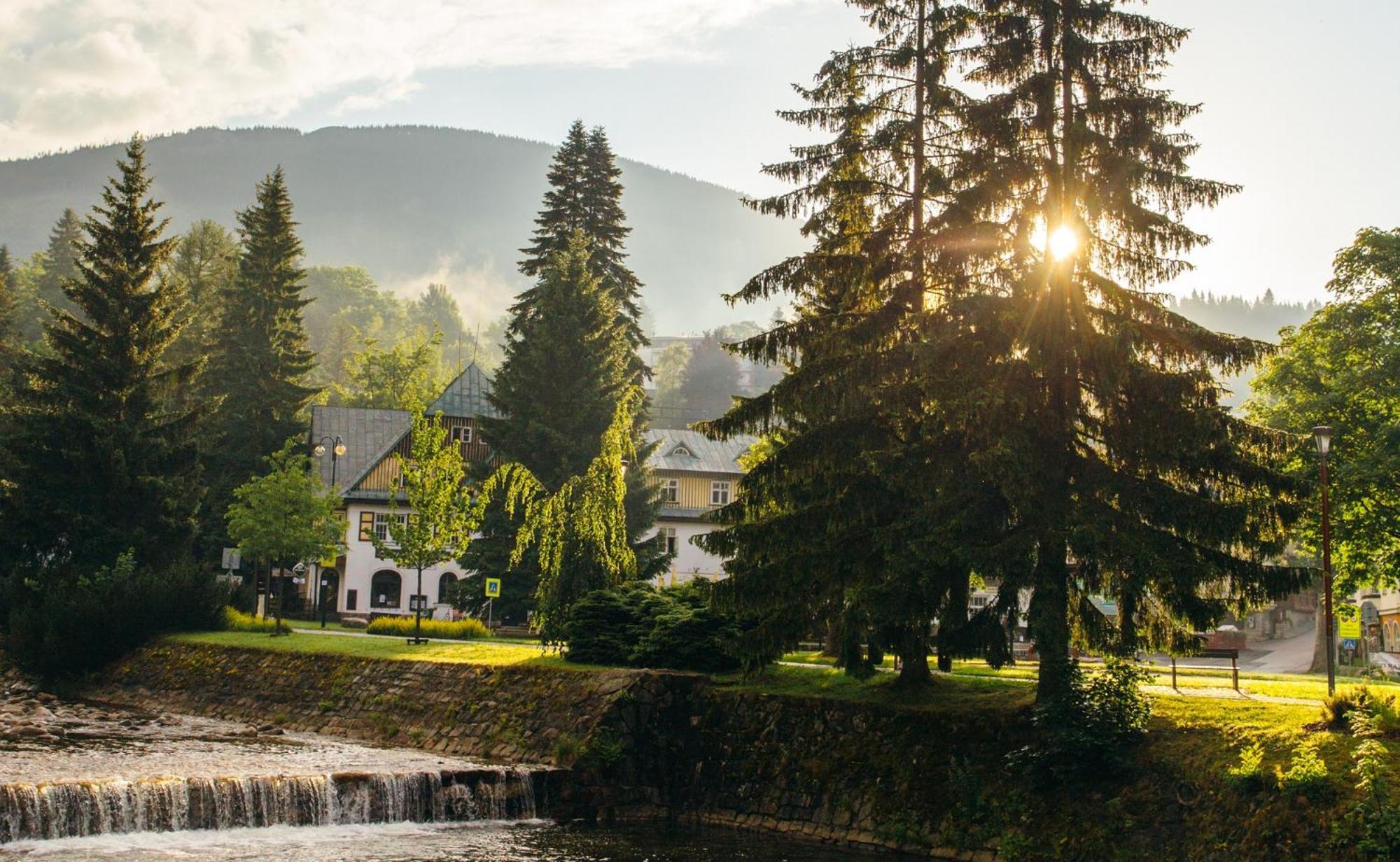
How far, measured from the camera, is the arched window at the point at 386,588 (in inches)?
2399

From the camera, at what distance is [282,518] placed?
148ft

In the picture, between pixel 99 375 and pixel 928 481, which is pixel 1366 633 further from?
pixel 99 375

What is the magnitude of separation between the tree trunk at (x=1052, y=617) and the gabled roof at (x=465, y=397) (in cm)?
4500

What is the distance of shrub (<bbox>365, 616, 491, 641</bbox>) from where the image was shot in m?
42.2

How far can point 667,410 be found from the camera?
481 ft

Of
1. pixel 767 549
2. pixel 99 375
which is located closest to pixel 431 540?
pixel 99 375

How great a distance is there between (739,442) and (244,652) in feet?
138

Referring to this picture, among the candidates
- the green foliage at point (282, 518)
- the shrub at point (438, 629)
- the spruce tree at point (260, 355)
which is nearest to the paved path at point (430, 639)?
the shrub at point (438, 629)

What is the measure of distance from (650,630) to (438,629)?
47.7ft

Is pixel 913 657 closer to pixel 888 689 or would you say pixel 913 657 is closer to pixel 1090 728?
pixel 888 689

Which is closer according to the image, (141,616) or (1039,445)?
(1039,445)

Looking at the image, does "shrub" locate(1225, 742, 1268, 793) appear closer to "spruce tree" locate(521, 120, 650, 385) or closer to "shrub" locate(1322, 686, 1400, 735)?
"shrub" locate(1322, 686, 1400, 735)

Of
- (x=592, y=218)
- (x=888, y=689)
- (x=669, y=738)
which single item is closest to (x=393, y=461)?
(x=592, y=218)

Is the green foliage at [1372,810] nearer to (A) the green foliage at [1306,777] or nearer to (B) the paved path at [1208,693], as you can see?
(A) the green foliage at [1306,777]
